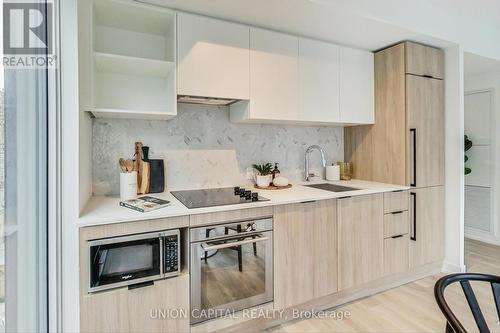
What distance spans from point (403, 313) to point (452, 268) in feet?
3.35

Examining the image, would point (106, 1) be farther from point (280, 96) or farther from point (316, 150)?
point (316, 150)

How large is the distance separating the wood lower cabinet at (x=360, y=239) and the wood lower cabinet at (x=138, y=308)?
1.24m

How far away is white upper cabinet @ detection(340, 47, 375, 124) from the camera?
8.47 ft

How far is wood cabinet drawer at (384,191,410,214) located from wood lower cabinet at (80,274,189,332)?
69.6 inches

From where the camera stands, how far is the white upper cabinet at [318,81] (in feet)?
7.79

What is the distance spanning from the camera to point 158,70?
2.04 meters

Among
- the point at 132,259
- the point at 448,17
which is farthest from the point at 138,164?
the point at 448,17

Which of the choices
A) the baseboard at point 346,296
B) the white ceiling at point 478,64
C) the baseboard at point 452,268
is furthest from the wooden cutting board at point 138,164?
the white ceiling at point 478,64

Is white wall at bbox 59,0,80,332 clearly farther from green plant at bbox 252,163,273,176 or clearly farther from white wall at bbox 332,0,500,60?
white wall at bbox 332,0,500,60

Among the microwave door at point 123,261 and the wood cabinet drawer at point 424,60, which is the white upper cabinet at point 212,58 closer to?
the microwave door at point 123,261

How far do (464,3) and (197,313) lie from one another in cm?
332

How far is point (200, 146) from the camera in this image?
93.9 inches

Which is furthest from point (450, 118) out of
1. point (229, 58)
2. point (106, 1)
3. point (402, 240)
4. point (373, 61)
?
point (106, 1)

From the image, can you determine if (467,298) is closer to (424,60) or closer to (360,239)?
(360,239)
